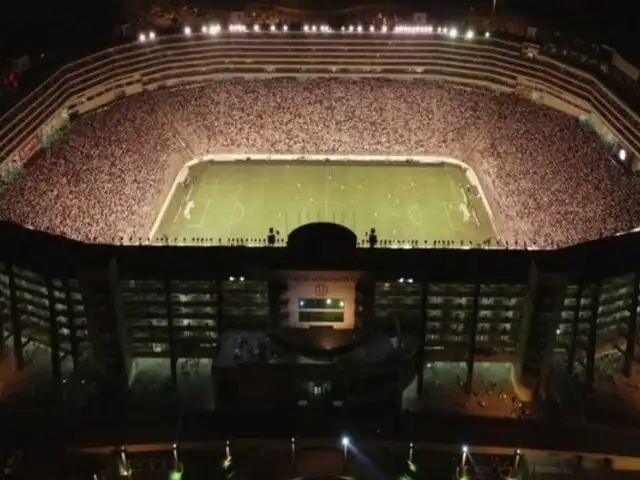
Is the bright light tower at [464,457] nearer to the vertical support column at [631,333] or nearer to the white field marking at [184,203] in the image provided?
the vertical support column at [631,333]

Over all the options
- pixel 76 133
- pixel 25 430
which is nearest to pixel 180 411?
pixel 25 430

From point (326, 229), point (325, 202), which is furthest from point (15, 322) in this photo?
point (325, 202)

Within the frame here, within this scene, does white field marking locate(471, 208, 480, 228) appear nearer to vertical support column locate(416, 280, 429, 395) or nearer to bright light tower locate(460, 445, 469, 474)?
vertical support column locate(416, 280, 429, 395)

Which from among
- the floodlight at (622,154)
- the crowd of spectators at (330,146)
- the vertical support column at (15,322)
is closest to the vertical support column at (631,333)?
the crowd of spectators at (330,146)

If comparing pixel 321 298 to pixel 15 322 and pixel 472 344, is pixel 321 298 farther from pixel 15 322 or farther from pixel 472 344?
pixel 15 322

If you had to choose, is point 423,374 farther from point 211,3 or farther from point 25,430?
point 211,3

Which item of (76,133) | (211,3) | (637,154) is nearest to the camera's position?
(637,154)
